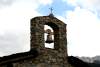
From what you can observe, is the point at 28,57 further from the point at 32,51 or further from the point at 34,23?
the point at 34,23

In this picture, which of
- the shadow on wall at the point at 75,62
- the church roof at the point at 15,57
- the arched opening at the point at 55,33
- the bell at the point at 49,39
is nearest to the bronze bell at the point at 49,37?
the bell at the point at 49,39

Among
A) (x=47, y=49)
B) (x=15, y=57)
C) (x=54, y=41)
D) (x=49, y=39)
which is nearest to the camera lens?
(x=15, y=57)

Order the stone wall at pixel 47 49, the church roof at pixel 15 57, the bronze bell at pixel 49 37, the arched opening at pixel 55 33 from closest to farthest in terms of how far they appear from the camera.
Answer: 1. the church roof at pixel 15 57
2. the stone wall at pixel 47 49
3. the bronze bell at pixel 49 37
4. the arched opening at pixel 55 33

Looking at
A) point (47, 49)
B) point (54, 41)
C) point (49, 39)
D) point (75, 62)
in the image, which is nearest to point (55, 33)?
point (54, 41)

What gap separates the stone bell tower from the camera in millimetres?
15115

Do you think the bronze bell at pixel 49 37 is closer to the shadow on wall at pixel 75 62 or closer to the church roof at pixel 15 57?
the shadow on wall at pixel 75 62

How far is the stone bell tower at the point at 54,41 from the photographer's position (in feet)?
49.6

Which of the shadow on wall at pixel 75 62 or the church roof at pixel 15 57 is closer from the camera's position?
the church roof at pixel 15 57

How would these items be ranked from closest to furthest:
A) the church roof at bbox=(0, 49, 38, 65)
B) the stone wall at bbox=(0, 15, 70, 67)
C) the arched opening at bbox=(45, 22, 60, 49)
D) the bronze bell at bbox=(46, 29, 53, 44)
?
the church roof at bbox=(0, 49, 38, 65)
the stone wall at bbox=(0, 15, 70, 67)
the bronze bell at bbox=(46, 29, 53, 44)
the arched opening at bbox=(45, 22, 60, 49)

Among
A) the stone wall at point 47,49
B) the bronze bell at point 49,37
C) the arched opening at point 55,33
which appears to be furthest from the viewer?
the arched opening at point 55,33

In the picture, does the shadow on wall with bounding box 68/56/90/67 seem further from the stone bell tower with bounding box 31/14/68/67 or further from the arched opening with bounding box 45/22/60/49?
the arched opening with bounding box 45/22/60/49

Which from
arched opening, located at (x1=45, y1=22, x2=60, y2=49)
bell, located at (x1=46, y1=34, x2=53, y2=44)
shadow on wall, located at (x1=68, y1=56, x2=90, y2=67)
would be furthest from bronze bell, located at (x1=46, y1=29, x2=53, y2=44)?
shadow on wall, located at (x1=68, y1=56, x2=90, y2=67)

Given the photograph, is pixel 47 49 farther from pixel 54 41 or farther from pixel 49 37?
pixel 54 41

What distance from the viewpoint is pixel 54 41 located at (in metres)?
16.0
